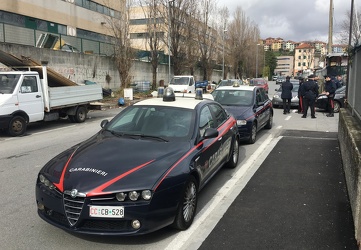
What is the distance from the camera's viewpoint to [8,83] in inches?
424

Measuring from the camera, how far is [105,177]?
3574 millimetres

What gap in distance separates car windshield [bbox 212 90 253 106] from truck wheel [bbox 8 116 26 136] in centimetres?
618

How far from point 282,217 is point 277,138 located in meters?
5.97

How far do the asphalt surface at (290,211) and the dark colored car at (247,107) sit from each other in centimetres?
157

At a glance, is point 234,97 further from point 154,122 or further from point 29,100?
point 29,100

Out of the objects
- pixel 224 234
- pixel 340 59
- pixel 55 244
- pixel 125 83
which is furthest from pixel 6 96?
pixel 340 59

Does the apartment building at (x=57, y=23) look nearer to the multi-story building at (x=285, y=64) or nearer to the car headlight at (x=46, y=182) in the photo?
the car headlight at (x=46, y=182)

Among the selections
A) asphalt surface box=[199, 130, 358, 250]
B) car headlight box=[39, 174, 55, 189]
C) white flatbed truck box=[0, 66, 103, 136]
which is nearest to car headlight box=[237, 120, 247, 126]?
asphalt surface box=[199, 130, 358, 250]

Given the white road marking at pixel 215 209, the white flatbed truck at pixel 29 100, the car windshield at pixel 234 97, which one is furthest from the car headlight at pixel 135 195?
the white flatbed truck at pixel 29 100

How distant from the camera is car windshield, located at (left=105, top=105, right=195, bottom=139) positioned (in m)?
4.81

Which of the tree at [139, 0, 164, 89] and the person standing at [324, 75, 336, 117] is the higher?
the tree at [139, 0, 164, 89]

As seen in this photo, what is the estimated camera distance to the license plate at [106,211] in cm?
338

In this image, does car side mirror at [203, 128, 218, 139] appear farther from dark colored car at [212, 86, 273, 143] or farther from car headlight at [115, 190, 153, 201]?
dark colored car at [212, 86, 273, 143]

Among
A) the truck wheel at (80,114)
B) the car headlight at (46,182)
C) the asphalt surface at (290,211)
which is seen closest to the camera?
the car headlight at (46,182)
